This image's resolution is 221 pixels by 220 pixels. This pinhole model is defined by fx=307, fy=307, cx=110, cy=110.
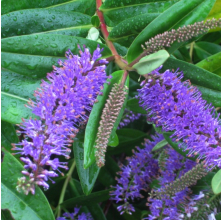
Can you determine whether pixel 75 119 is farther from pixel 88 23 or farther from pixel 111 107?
pixel 88 23

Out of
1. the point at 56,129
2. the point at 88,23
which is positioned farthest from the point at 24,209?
the point at 88,23

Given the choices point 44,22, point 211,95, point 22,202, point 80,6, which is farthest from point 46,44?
point 211,95

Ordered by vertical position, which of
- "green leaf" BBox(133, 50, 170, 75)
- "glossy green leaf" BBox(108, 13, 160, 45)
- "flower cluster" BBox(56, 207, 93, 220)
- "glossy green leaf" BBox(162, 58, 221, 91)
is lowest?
"flower cluster" BBox(56, 207, 93, 220)

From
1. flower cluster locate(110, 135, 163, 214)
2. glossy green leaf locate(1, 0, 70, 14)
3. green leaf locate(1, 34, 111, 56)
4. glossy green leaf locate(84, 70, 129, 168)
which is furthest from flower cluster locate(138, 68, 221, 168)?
glossy green leaf locate(1, 0, 70, 14)

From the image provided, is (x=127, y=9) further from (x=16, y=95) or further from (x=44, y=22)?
(x=16, y=95)

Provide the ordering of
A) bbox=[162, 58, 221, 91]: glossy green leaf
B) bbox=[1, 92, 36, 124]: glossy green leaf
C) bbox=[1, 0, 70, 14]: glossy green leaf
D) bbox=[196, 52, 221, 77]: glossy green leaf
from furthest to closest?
bbox=[196, 52, 221, 77]: glossy green leaf < bbox=[1, 0, 70, 14]: glossy green leaf < bbox=[162, 58, 221, 91]: glossy green leaf < bbox=[1, 92, 36, 124]: glossy green leaf

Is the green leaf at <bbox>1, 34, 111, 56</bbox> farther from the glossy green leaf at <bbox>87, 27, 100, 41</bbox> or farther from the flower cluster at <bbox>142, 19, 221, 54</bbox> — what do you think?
the flower cluster at <bbox>142, 19, 221, 54</bbox>

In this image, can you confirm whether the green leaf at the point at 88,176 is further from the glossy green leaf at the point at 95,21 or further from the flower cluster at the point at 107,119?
the glossy green leaf at the point at 95,21
